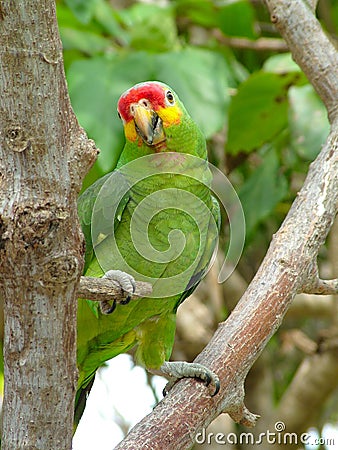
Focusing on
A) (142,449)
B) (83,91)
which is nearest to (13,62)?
(142,449)

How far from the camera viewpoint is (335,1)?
2037mm

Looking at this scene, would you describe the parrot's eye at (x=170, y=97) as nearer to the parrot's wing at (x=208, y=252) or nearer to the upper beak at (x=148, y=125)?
the upper beak at (x=148, y=125)

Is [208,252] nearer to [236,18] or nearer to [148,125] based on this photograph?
[148,125]

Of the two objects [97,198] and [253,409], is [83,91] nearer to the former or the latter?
[97,198]

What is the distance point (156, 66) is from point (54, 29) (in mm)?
998

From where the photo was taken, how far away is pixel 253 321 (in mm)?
909

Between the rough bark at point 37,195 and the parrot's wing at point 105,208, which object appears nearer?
the rough bark at point 37,195

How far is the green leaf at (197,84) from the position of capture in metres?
1.51

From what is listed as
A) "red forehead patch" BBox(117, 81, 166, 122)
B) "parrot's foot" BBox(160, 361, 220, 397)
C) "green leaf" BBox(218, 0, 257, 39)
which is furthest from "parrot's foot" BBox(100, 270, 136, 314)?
"green leaf" BBox(218, 0, 257, 39)

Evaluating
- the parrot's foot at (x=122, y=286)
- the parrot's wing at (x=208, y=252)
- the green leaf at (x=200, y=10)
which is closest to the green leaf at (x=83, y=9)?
the green leaf at (x=200, y=10)

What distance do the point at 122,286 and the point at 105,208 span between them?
256 mm

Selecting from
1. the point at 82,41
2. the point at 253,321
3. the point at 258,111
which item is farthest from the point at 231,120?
the point at 253,321
